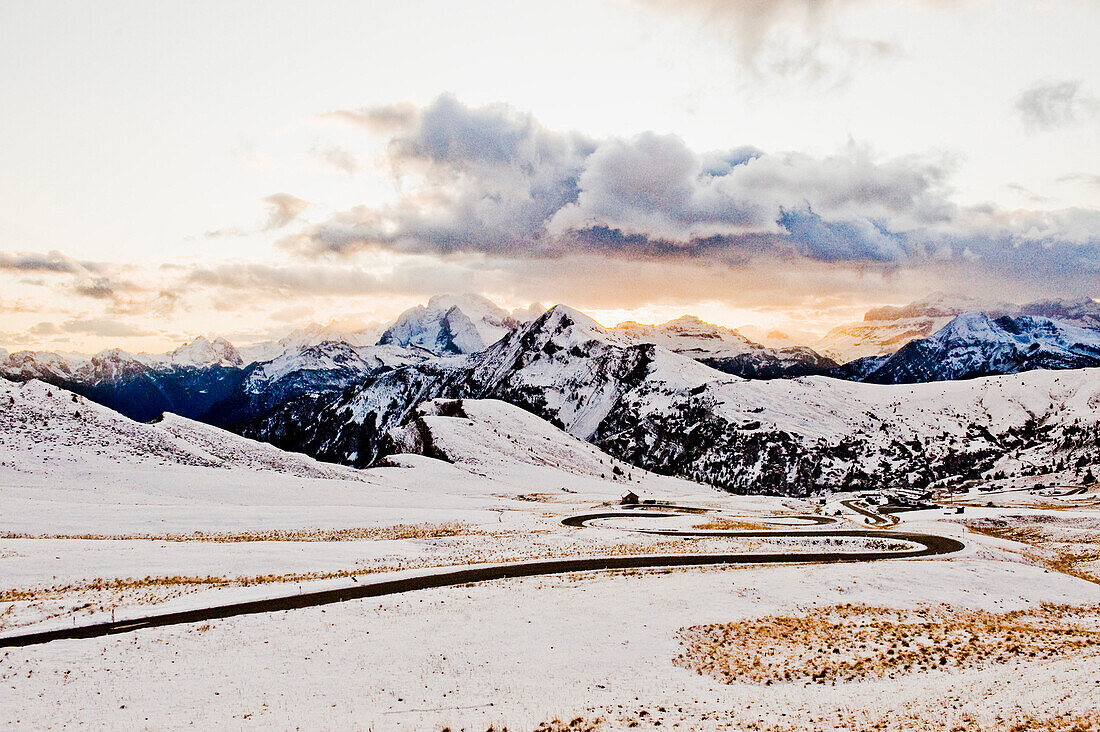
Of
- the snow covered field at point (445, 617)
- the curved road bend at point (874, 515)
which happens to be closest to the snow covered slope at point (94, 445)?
the snow covered field at point (445, 617)

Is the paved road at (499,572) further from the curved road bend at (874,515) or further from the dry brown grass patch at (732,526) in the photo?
the curved road bend at (874,515)

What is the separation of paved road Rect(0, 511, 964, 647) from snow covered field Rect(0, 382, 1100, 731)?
1260mm

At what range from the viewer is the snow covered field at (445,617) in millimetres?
19469

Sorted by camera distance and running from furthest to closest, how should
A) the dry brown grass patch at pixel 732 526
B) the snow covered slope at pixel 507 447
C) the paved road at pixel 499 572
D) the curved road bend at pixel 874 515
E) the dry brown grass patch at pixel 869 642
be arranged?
the snow covered slope at pixel 507 447 < the curved road bend at pixel 874 515 < the dry brown grass patch at pixel 732 526 < the paved road at pixel 499 572 < the dry brown grass patch at pixel 869 642

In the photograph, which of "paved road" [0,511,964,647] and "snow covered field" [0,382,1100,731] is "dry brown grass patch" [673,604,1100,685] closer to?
"snow covered field" [0,382,1100,731]

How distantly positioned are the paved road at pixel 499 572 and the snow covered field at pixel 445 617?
1260 millimetres

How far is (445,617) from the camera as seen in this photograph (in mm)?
29297

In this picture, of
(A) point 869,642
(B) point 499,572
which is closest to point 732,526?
(B) point 499,572

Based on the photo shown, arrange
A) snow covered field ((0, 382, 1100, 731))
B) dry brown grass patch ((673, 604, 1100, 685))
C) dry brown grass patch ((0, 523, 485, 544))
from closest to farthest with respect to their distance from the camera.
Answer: snow covered field ((0, 382, 1100, 731)) → dry brown grass patch ((673, 604, 1100, 685)) → dry brown grass patch ((0, 523, 485, 544))

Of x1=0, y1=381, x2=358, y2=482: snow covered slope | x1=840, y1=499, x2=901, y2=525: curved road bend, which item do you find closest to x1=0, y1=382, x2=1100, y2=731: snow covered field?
x1=0, y1=381, x2=358, y2=482: snow covered slope

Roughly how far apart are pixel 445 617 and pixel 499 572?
1082 cm

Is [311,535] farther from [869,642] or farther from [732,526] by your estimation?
[869,642]

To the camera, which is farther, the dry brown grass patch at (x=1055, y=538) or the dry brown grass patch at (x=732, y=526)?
the dry brown grass patch at (x=732, y=526)

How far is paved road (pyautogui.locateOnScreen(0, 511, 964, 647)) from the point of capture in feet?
90.7
